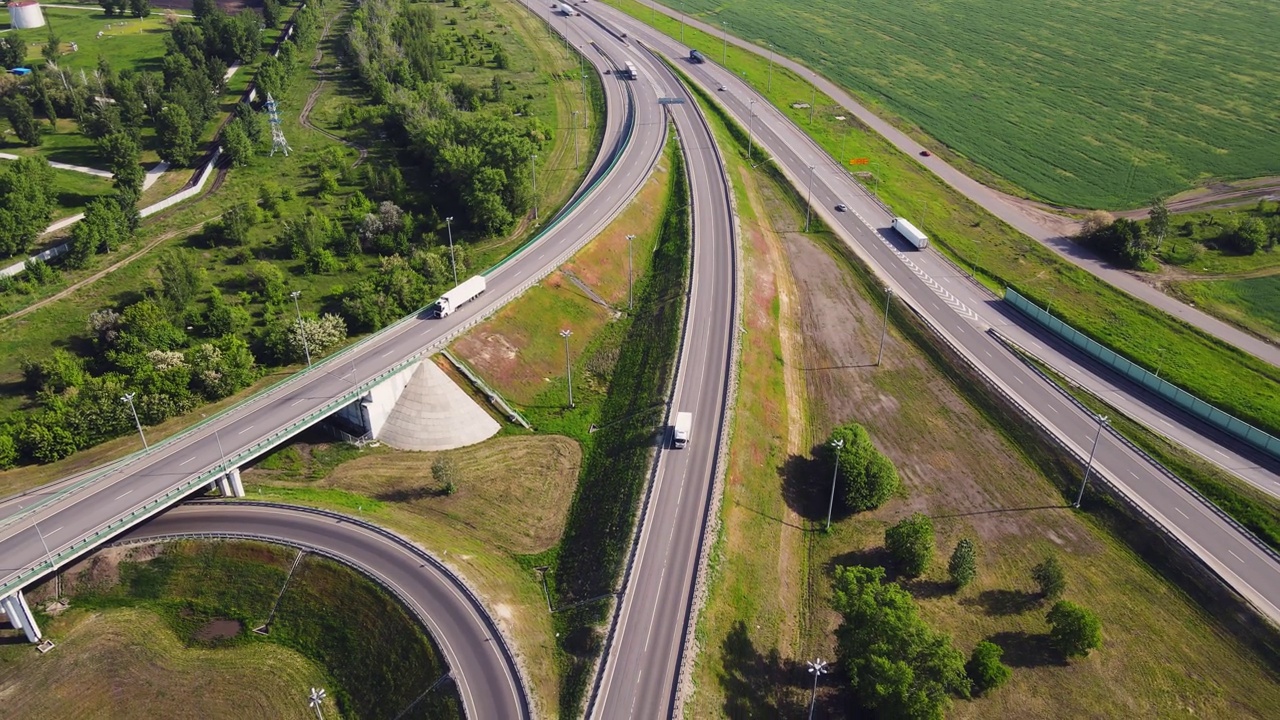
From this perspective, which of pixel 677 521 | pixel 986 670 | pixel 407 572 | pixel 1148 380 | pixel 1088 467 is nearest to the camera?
pixel 986 670

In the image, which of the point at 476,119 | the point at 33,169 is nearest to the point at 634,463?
the point at 476,119

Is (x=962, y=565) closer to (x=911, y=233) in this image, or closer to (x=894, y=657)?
(x=894, y=657)

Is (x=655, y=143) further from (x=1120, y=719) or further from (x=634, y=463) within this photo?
(x=1120, y=719)

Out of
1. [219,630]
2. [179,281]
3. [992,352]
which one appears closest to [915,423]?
[992,352]

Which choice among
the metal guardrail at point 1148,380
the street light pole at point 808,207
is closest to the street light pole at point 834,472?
the metal guardrail at point 1148,380

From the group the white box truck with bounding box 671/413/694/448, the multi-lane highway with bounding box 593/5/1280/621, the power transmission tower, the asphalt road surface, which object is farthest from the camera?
the power transmission tower

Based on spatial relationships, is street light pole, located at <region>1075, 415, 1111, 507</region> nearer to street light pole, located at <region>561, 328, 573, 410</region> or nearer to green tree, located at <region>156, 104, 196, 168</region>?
street light pole, located at <region>561, 328, 573, 410</region>

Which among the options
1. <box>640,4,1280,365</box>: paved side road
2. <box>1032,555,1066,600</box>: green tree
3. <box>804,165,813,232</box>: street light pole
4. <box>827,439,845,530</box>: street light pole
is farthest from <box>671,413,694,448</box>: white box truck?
<box>640,4,1280,365</box>: paved side road

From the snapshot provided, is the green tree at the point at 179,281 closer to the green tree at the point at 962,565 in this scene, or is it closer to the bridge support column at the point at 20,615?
the bridge support column at the point at 20,615
